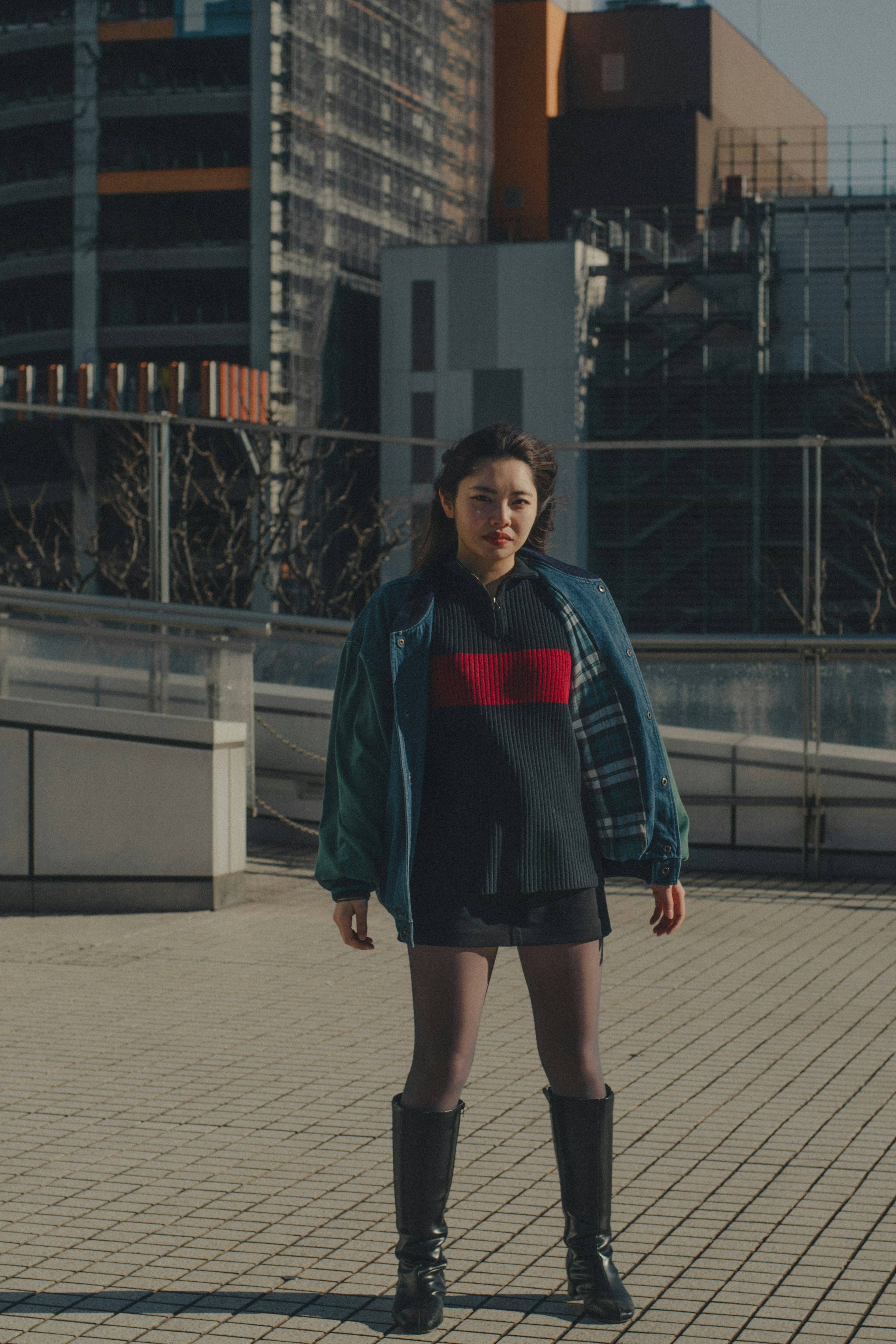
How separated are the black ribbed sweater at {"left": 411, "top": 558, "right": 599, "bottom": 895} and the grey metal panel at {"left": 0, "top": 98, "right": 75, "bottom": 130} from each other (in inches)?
2444

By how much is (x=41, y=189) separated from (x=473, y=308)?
15685mm

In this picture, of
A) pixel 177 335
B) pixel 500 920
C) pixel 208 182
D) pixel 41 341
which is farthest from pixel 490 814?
pixel 41 341

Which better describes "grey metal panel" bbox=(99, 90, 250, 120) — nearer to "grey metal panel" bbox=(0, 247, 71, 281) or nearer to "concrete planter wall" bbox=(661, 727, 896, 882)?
"grey metal panel" bbox=(0, 247, 71, 281)

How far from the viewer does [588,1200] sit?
143 inches

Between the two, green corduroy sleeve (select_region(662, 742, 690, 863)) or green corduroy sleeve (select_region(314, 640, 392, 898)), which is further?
green corduroy sleeve (select_region(662, 742, 690, 863))

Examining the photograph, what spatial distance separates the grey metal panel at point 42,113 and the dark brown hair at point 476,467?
6177 centimetres

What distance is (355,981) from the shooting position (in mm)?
6988

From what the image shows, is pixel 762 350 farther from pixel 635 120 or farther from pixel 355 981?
pixel 355 981

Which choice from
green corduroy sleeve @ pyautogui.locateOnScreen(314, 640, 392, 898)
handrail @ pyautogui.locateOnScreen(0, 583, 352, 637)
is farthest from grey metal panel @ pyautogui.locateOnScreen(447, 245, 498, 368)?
green corduroy sleeve @ pyautogui.locateOnScreen(314, 640, 392, 898)

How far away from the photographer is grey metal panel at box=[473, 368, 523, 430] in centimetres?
5866

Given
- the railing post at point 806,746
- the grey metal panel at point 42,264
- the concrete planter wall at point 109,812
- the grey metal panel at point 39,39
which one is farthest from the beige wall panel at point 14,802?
the grey metal panel at point 39,39

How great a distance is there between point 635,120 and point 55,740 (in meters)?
64.5

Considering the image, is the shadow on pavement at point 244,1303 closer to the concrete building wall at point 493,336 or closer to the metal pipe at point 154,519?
the metal pipe at point 154,519

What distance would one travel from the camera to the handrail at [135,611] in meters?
9.09
